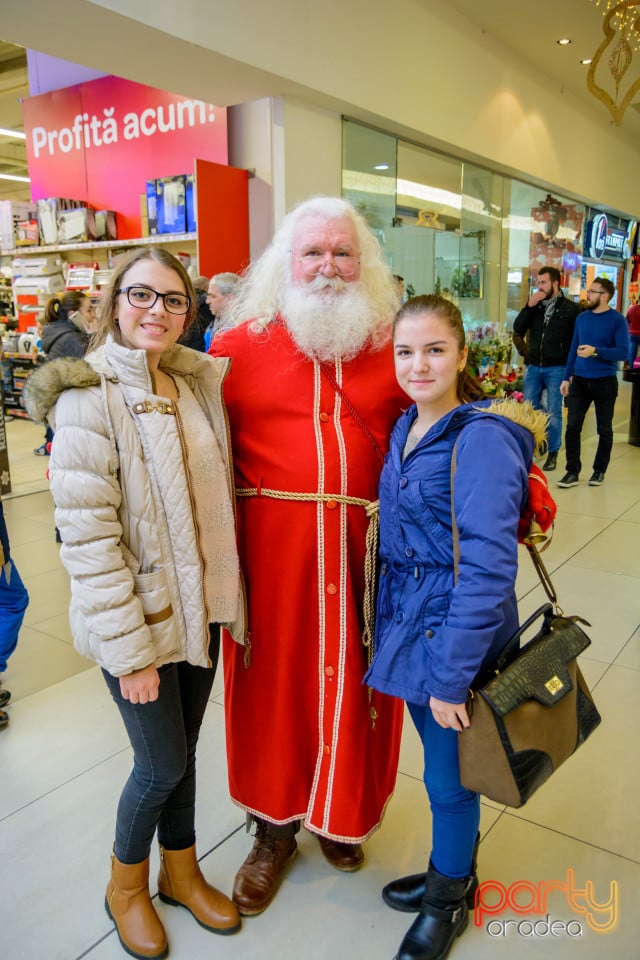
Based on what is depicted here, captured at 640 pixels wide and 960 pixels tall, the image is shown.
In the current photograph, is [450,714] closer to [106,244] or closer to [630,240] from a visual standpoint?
[106,244]

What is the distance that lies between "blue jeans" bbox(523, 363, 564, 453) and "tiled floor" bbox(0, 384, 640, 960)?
3.66m

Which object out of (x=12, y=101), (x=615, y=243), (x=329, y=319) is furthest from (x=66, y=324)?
(x=615, y=243)

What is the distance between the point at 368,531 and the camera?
1688mm

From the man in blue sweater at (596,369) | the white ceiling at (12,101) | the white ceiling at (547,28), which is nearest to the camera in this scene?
the man in blue sweater at (596,369)

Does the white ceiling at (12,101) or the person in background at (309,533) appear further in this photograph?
the white ceiling at (12,101)

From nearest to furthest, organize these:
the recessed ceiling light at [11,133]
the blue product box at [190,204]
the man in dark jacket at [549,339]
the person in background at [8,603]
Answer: the person in background at [8,603]
the blue product box at [190,204]
the man in dark jacket at [549,339]
the recessed ceiling light at [11,133]

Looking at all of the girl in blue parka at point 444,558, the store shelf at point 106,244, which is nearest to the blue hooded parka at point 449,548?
the girl in blue parka at point 444,558

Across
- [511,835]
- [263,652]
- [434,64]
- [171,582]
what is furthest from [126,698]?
[434,64]

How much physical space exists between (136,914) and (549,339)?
5.89m

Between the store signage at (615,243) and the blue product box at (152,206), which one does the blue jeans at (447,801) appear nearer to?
the blue product box at (152,206)

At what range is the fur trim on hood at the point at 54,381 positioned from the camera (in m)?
1.34

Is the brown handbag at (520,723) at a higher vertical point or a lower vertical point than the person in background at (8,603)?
higher

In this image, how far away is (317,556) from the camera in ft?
5.59

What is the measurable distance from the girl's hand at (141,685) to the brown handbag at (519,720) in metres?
0.62
